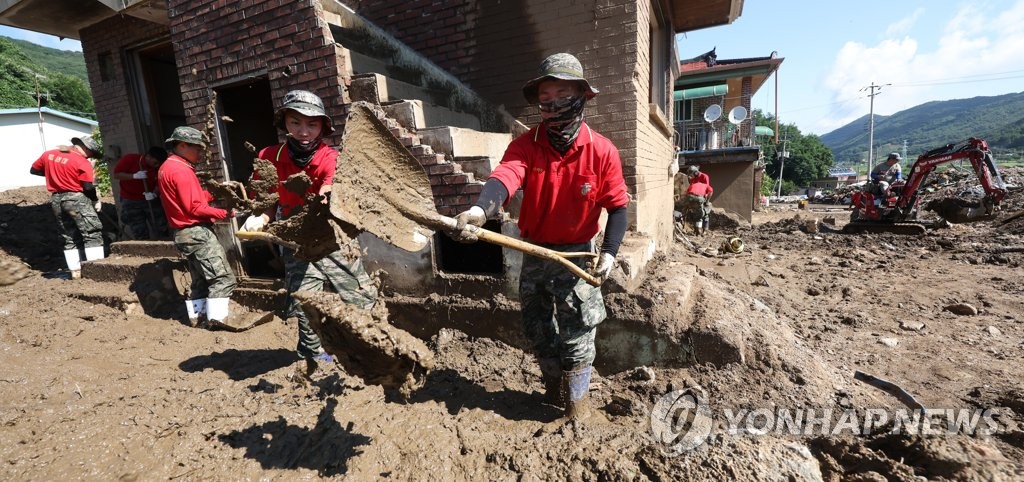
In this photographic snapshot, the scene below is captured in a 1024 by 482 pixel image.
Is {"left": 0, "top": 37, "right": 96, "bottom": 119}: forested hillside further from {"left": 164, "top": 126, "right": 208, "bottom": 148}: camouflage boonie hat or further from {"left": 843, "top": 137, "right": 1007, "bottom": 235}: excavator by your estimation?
{"left": 843, "top": 137, "right": 1007, "bottom": 235}: excavator

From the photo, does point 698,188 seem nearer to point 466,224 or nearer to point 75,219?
point 466,224

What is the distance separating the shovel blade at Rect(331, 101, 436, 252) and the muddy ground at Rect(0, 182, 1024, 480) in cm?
128

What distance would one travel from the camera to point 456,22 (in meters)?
4.53

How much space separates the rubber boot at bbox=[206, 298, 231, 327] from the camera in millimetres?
4230

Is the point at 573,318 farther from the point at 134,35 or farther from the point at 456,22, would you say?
the point at 134,35

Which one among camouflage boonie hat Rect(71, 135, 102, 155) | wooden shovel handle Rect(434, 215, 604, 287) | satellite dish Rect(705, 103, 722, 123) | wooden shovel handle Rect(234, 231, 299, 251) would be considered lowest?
wooden shovel handle Rect(434, 215, 604, 287)

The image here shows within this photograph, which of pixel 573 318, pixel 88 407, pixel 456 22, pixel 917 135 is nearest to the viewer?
pixel 573 318

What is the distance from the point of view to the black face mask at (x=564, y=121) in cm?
231

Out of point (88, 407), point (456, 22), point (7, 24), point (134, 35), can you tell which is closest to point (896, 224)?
point (456, 22)

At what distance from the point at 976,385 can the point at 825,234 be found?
8751 millimetres

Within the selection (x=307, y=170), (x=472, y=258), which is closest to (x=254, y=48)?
(x=307, y=170)

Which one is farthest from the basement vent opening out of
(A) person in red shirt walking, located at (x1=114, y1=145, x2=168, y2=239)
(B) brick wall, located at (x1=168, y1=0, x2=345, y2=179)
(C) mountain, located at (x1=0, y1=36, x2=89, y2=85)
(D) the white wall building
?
(C) mountain, located at (x1=0, y1=36, x2=89, y2=85)

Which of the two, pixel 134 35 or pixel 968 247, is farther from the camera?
pixel 968 247

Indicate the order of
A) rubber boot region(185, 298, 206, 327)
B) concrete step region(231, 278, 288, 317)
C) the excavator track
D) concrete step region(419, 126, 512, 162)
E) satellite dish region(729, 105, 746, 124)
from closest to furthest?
1. concrete step region(419, 126, 512, 162)
2. rubber boot region(185, 298, 206, 327)
3. concrete step region(231, 278, 288, 317)
4. the excavator track
5. satellite dish region(729, 105, 746, 124)
